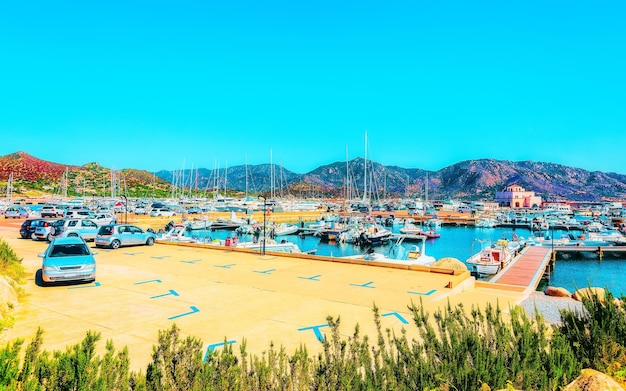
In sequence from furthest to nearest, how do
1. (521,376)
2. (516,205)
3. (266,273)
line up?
(516,205), (266,273), (521,376)

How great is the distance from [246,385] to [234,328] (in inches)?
198

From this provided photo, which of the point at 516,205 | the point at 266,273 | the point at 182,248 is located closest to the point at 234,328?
the point at 266,273

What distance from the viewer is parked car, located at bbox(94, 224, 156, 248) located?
25219 millimetres

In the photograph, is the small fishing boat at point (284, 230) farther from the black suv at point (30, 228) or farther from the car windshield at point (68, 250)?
the car windshield at point (68, 250)

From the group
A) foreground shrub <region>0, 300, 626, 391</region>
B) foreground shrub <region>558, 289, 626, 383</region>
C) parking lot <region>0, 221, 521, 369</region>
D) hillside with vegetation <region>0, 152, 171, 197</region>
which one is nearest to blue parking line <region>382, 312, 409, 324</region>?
parking lot <region>0, 221, 521, 369</region>

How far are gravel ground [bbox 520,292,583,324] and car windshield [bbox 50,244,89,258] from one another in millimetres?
15889

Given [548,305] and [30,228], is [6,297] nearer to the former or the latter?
[548,305]

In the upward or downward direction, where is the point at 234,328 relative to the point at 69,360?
downward

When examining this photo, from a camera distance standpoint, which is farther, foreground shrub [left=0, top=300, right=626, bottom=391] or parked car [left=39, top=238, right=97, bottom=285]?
parked car [left=39, top=238, right=97, bottom=285]

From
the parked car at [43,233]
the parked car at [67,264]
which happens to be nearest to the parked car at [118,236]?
the parked car at [43,233]

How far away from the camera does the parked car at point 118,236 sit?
82.7ft

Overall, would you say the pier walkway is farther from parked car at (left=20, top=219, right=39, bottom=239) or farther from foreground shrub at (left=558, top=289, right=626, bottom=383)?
parked car at (left=20, top=219, right=39, bottom=239)

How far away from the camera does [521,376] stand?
15.5 feet

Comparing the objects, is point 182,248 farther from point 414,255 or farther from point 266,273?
point 414,255
